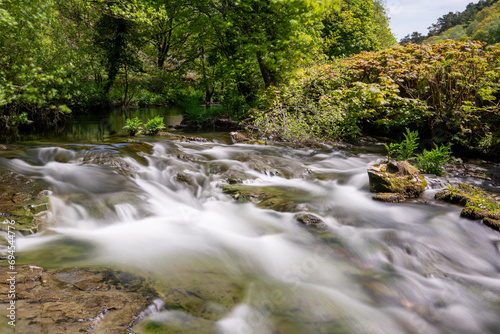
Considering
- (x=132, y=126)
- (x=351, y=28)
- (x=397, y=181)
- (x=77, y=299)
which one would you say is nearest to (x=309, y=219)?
(x=397, y=181)

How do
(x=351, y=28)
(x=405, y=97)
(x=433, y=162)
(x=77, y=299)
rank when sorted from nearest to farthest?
(x=77, y=299) → (x=433, y=162) → (x=405, y=97) → (x=351, y=28)

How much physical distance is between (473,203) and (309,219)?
2621 millimetres

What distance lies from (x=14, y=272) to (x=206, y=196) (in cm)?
316

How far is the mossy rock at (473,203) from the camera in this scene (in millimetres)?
4117

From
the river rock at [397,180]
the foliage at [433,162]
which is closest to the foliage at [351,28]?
the foliage at [433,162]

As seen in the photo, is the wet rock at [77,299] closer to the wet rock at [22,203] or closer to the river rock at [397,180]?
the wet rock at [22,203]

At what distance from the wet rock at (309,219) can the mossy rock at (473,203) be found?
218 cm

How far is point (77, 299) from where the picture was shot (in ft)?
6.92

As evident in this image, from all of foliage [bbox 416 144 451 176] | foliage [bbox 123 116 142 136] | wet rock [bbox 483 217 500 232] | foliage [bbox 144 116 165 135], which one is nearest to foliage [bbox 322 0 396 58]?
foliage [bbox 144 116 165 135]

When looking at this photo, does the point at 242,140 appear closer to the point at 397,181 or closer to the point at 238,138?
the point at 238,138

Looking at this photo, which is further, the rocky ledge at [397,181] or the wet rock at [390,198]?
the rocky ledge at [397,181]

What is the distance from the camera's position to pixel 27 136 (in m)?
9.21

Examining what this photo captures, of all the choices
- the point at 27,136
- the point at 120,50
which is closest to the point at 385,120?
the point at 27,136

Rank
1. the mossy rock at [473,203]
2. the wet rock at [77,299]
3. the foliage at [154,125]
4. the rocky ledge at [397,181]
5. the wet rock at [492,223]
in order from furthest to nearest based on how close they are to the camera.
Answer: the foliage at [154,125]
the rocky ledge at [397,181]
the mossy rock at [473,203]
the wet rock at [492,223]
the wet rock at [77,299]
